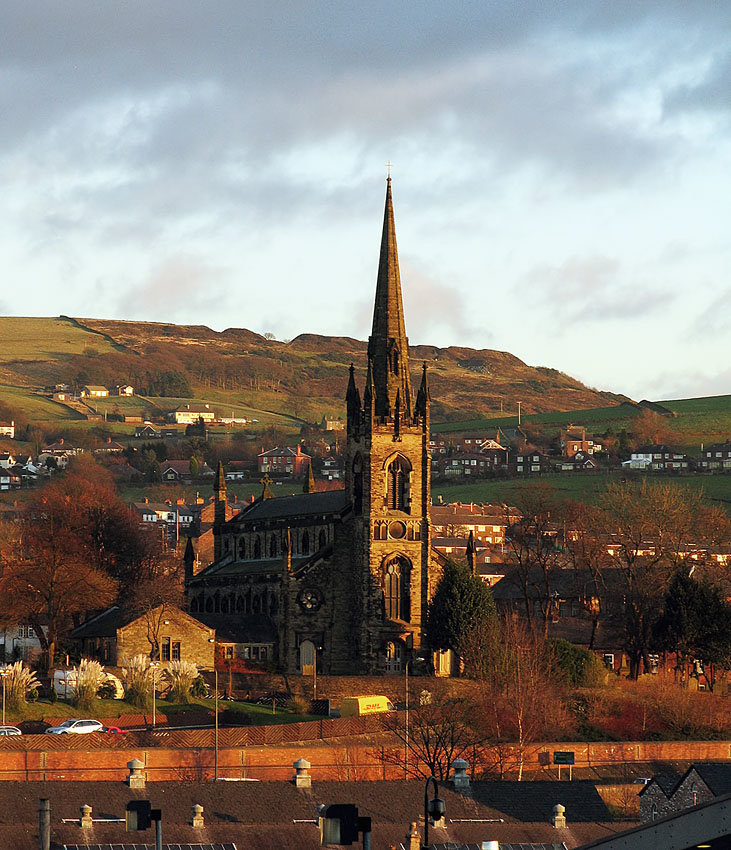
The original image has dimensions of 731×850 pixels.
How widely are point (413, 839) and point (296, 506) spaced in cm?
7279

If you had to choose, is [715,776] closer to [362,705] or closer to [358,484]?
[362,705]

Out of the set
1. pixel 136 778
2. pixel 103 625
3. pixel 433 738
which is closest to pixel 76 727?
pixel 433 738

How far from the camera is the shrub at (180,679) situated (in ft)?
316

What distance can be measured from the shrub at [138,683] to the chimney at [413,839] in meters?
42.2

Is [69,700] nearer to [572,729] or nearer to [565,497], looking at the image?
[572,729]

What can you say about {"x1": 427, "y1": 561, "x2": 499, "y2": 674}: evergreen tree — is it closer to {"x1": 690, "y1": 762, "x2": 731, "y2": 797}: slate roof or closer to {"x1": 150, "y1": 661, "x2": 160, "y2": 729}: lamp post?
{"x1": 150, "y1": 661, "x2": 160, "y2": 729}: lamp post

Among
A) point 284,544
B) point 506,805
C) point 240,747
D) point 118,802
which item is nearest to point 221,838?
point 118,802

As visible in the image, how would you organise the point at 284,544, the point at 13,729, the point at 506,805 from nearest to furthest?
1. the point at 506,805
2. the point at 13,729
3. the point at 284,544

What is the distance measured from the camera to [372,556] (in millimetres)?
111375

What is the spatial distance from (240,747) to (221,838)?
23609mm

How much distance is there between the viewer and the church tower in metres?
110

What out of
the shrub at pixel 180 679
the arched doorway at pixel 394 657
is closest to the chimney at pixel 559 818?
the shrub at pixel 180 679

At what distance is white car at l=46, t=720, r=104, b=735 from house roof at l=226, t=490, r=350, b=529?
109 ft

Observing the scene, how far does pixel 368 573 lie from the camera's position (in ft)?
364
